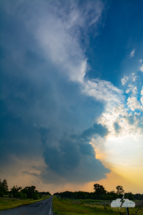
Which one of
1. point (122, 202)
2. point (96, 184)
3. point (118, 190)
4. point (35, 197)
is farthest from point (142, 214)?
point (118, 190)

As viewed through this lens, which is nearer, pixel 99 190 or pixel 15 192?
pixel 15 192

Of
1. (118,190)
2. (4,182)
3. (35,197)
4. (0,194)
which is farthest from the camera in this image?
(118,190)

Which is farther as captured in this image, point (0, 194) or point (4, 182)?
point (4, 182)

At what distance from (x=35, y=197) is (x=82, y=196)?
8212cm

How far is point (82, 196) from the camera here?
562ft

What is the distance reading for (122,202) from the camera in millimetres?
16125

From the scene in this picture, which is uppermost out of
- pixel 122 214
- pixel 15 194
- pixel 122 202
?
pixel 122 202

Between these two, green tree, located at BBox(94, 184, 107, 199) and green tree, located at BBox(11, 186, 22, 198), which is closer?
green tree, located at BBox(11, 186, 22, 198)

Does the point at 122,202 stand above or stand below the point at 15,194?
above

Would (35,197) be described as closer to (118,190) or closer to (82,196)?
(82,196)

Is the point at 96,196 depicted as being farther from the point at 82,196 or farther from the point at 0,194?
the point at 0,194

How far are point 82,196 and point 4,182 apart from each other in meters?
99.9

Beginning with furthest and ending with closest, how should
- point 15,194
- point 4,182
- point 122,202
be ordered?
point 4,182 → point 15,194 → point 122,202

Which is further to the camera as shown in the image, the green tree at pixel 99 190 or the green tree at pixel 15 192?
the green tree at pixel 99 190
